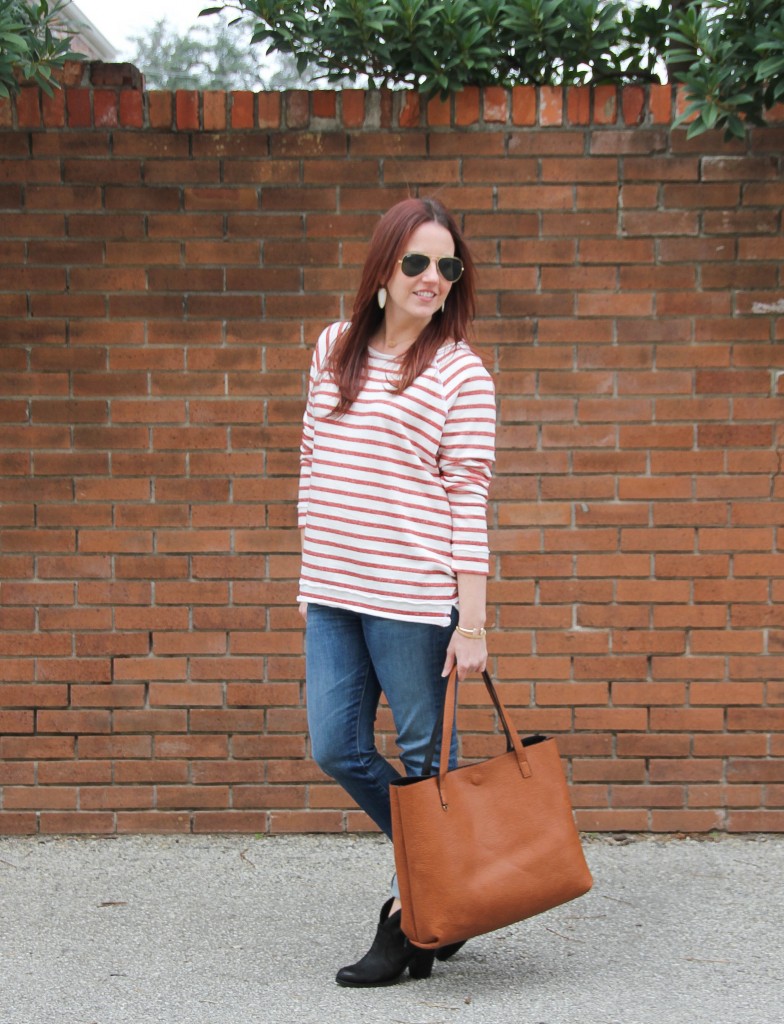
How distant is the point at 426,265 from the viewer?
2857 mm

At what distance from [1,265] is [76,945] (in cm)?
214

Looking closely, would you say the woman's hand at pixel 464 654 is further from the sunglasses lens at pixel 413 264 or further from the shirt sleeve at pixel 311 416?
the sunglasses lens at pixel 413 264

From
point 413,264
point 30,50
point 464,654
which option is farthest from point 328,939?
point 30,50

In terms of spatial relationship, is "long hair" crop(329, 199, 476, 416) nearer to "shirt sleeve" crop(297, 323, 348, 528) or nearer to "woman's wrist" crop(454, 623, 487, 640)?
"shirt sleeve" crop(297, 323, 348, 528)

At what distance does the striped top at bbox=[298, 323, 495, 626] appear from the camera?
282cm

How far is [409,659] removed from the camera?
2.86m

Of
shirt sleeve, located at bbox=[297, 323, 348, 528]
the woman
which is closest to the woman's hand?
the woman

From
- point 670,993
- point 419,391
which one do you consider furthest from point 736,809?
point 419,391

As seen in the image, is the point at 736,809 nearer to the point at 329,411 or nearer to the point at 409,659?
the point at 409,659

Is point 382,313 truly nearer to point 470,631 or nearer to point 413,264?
point 413,264

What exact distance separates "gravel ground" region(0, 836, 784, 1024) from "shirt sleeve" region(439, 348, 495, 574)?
1.08 m

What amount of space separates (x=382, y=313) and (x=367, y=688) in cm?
93

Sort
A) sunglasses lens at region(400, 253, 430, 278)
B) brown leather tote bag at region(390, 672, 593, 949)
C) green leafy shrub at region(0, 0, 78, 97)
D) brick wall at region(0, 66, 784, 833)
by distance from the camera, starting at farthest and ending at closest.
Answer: brick wall at region(0, 66, 784, 833), green leafy shrub at region(0, 0, 78, 97), sunglasses lens at region(400, 253, 430, 278), brown leather tote bag at region(390, 672, 593, 949)

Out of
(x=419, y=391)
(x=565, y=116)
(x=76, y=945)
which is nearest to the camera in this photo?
(x=419, y=391)
